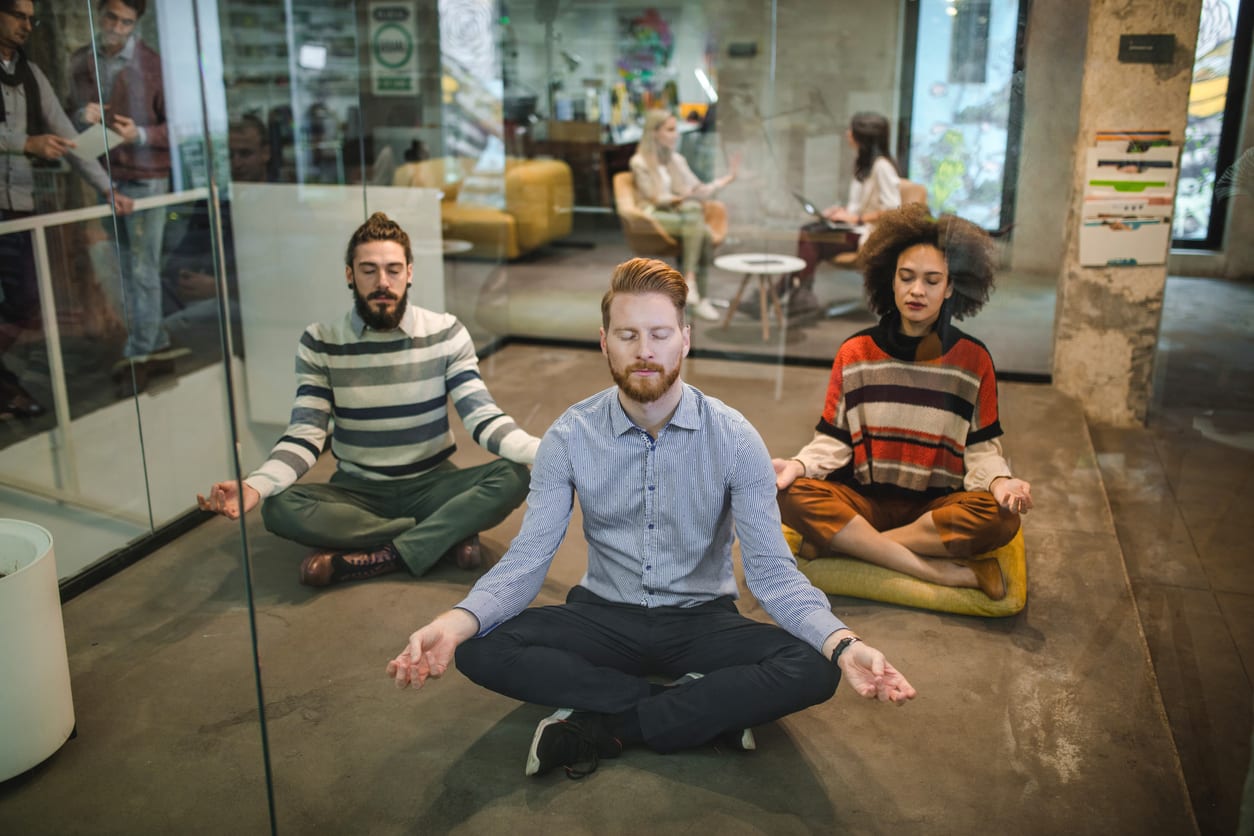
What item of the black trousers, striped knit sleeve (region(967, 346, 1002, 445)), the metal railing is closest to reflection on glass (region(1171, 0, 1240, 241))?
striped knit sleeve (region(967, 346, 1002, 445))

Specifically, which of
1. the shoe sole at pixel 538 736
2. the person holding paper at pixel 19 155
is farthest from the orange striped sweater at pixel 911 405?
the person holding paper at pixel 19 155

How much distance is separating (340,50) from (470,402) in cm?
259

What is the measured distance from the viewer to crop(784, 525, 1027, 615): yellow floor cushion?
269 cm

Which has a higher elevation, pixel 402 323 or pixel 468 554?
pixel 402 323

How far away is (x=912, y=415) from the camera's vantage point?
2730 mm

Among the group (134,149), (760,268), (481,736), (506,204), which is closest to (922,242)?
(481,736)

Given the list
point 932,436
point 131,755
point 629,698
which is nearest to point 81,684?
point 131,755

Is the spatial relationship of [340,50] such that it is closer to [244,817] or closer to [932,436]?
[932,436]

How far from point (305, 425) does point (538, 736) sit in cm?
122

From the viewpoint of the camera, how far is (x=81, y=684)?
7.43 feet

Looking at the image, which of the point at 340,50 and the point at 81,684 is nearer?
the point at 81,684

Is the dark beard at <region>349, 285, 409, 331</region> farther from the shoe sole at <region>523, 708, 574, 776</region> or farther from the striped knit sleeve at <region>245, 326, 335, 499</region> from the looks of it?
the shoe sole at <region>523, 708, 574, 776</region>

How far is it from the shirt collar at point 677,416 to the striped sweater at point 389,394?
0.79 meters

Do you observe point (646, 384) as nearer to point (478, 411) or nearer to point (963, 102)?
point (478, 411)
